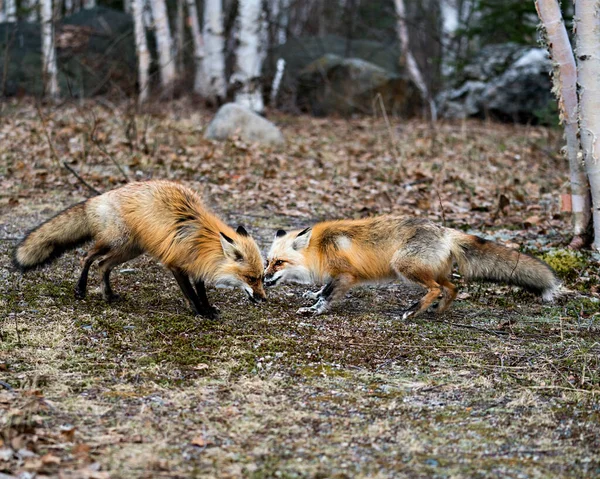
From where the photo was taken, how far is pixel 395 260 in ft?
20.4

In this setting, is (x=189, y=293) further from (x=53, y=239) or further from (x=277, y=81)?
(x=277, y=81)

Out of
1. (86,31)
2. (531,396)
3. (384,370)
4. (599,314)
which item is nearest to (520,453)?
(531,396)

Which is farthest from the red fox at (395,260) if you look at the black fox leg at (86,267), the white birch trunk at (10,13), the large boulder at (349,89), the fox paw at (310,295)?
the white birch trunk at (10,13)

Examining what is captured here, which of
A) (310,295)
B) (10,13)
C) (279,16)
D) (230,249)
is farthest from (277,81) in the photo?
(230,249)

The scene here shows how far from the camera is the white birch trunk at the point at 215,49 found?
17984mm

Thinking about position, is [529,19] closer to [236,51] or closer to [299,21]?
[236,51]

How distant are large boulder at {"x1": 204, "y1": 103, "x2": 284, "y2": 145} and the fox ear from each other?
8.06 meters

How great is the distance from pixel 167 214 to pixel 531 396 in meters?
3.48

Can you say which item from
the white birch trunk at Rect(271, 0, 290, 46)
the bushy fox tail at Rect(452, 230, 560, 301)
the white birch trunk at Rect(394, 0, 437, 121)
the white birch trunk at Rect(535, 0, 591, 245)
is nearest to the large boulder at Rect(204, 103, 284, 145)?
the white birch trunk at Rect(535, 0, 591, 245)

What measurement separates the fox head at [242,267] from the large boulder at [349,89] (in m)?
14.4

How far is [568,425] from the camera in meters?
4.11

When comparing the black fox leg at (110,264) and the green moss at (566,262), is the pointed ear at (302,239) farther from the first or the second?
the green moss at (566,262)

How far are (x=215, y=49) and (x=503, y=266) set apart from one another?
46.3ft

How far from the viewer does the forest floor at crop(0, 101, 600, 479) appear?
145 inches
